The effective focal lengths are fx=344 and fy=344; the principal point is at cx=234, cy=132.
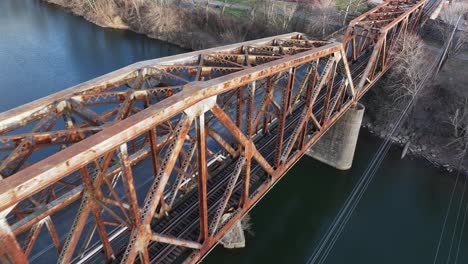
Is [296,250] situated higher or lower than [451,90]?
lower

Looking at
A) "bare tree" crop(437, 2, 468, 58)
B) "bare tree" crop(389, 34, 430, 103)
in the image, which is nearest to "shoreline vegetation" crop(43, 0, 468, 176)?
"bare tree" crop(389, 34, 430, 103)

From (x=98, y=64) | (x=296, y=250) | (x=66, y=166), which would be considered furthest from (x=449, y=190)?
(x=98, y=64)

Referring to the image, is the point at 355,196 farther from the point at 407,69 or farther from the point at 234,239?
the point at 407,69

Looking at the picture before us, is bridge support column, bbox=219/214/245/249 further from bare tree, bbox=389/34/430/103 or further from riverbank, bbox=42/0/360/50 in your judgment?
riverbank, bbox=42/0/360/50

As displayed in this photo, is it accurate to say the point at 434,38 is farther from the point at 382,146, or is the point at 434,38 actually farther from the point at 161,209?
the point at 161,209

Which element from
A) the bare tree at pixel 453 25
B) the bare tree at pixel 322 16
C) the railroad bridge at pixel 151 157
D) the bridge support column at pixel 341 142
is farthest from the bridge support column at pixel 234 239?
the bare tree at pixel 322 16

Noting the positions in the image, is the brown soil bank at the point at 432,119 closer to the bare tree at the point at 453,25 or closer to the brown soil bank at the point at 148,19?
the bare tree at the point at 453,25

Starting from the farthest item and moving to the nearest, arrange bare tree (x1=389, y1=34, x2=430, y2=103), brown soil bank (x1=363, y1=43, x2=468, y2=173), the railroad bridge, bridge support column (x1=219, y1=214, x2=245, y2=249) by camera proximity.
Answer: bare tree (x1=389, y1=34, x2=430, y2=103)
brown soil bank (x1=363, y1=43, x2=468, y2=173)
bridge support column (x1=219, y1=214, x2=245, y2=249)
the railroad bridge
